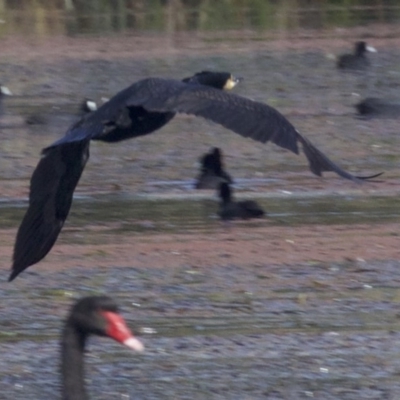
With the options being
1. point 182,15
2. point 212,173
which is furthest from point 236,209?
point 182,15

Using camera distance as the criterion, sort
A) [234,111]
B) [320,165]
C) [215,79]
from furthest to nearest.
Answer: [215,79]
[234,111]
[320,165]

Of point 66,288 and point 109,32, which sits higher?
point 66,288

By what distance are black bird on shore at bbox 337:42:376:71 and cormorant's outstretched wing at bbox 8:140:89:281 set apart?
10882 mm

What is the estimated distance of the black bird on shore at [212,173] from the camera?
9.73 m

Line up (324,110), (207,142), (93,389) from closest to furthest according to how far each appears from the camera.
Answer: (93,389) < (207,142) < (324,110)

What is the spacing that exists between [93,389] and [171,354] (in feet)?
1.76

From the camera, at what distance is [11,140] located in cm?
1273

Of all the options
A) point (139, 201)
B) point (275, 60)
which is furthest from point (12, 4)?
point (139, 201)

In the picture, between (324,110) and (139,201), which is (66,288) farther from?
(324,110)

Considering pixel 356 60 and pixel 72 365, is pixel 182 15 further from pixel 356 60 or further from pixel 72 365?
pixel 72 365

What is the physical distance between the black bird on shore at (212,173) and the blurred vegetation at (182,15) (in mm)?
13393

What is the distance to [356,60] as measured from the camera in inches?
691

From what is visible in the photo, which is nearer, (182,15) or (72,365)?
(72,365)

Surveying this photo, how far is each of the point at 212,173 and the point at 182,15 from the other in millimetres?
17503
